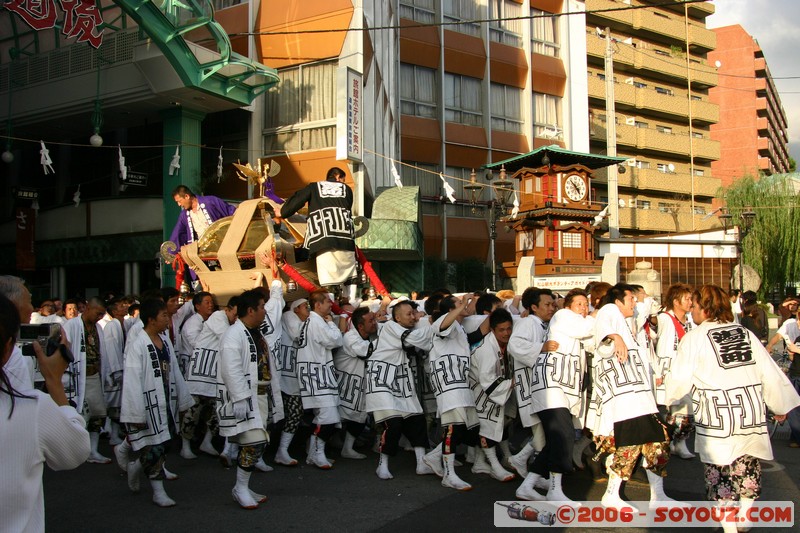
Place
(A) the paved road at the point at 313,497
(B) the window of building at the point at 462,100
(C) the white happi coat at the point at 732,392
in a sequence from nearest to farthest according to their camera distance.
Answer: (C) the white happi coat at the point at 732,392
(A) the paved road at the point at 313,497
(B) the window of building at the point at 462,100

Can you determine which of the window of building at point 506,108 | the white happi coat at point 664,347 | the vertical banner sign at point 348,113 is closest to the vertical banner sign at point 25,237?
the vertical banner sign at point 348,113

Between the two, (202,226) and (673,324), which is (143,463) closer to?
(202,226)

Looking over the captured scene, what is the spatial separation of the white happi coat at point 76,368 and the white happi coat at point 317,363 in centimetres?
245

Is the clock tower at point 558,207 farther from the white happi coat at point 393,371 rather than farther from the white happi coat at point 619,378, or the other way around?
the white happi coat at point 619,378

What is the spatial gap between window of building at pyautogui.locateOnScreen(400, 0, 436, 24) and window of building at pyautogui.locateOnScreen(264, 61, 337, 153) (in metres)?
11.0

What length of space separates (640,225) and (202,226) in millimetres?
33867

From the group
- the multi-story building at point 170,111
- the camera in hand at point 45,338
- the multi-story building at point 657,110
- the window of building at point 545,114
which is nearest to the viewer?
the camera in hand at point 45,338

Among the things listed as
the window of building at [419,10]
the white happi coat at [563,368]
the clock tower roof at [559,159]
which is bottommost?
the white happi coat at [563,368]

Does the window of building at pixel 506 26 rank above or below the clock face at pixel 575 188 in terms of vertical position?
above

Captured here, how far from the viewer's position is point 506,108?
33.5 m

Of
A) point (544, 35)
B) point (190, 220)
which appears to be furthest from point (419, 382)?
point (544, 35)

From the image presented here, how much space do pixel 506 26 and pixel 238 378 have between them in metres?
31.5

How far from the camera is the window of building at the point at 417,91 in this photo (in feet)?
101

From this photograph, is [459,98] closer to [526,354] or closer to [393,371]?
[393,371]
